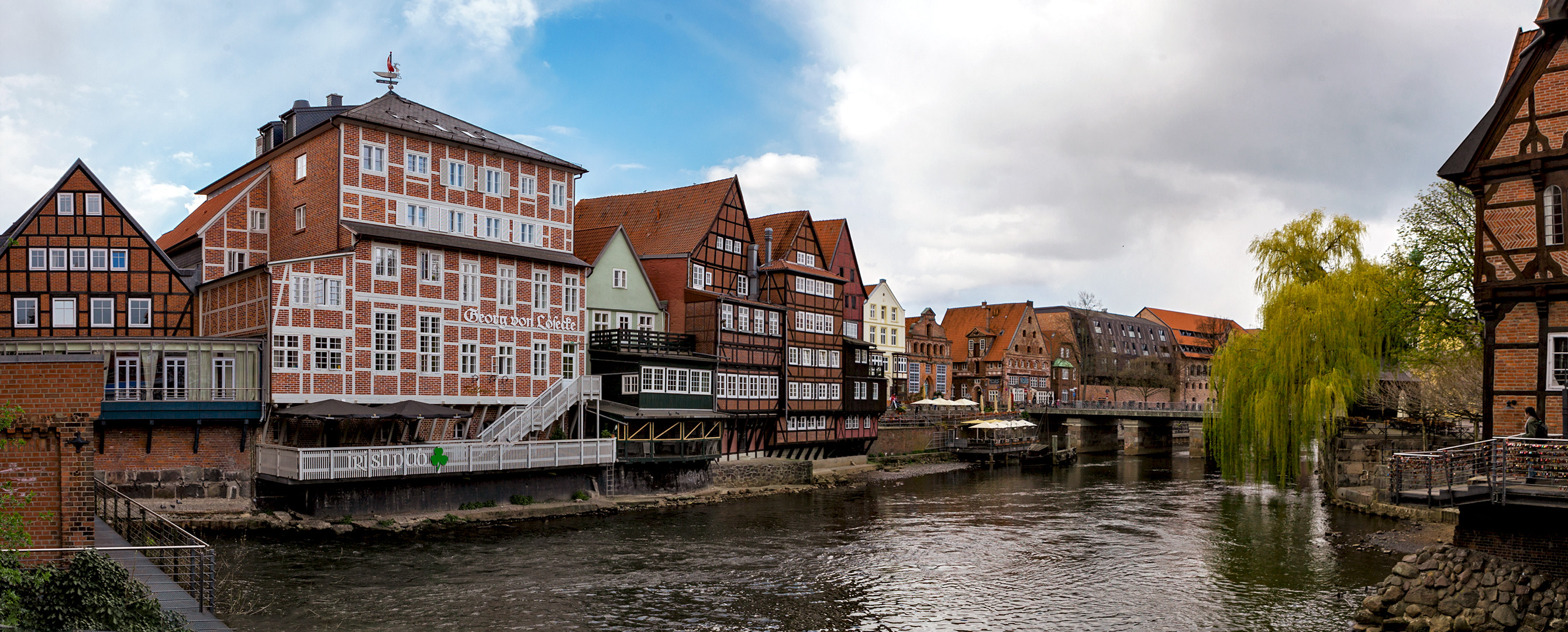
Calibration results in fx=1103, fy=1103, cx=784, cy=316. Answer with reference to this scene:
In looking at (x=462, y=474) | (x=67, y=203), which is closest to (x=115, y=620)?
(x=462, y=474)

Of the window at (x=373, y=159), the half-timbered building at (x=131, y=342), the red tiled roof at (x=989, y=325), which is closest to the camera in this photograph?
the half-timbered building at (x=131, y=342)

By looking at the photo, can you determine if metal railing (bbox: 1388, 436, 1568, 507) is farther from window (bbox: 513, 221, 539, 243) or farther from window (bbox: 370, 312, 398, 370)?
window (bbox: 513, 221, 539, 243)

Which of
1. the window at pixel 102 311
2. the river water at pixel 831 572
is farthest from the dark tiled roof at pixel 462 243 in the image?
the river water at pixel 831 572

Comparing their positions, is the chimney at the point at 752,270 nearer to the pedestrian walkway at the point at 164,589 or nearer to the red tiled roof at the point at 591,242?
the red tiled roof at the point at 591,242

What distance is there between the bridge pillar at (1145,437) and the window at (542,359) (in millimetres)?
49090

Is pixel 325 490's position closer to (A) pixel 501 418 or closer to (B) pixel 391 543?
(B) pixel 391 543

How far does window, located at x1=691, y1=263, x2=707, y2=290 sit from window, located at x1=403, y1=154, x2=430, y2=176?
12.9m

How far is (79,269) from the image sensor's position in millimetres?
33812

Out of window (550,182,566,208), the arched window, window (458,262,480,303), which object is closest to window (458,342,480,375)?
window (458,262,480,303)

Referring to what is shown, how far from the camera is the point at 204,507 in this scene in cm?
3091

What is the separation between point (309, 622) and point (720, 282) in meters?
30.8

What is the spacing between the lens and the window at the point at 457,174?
37531 mm

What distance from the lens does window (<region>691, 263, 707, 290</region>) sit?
46688 millimetres

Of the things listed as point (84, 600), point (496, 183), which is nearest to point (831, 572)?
point (84, 600)
